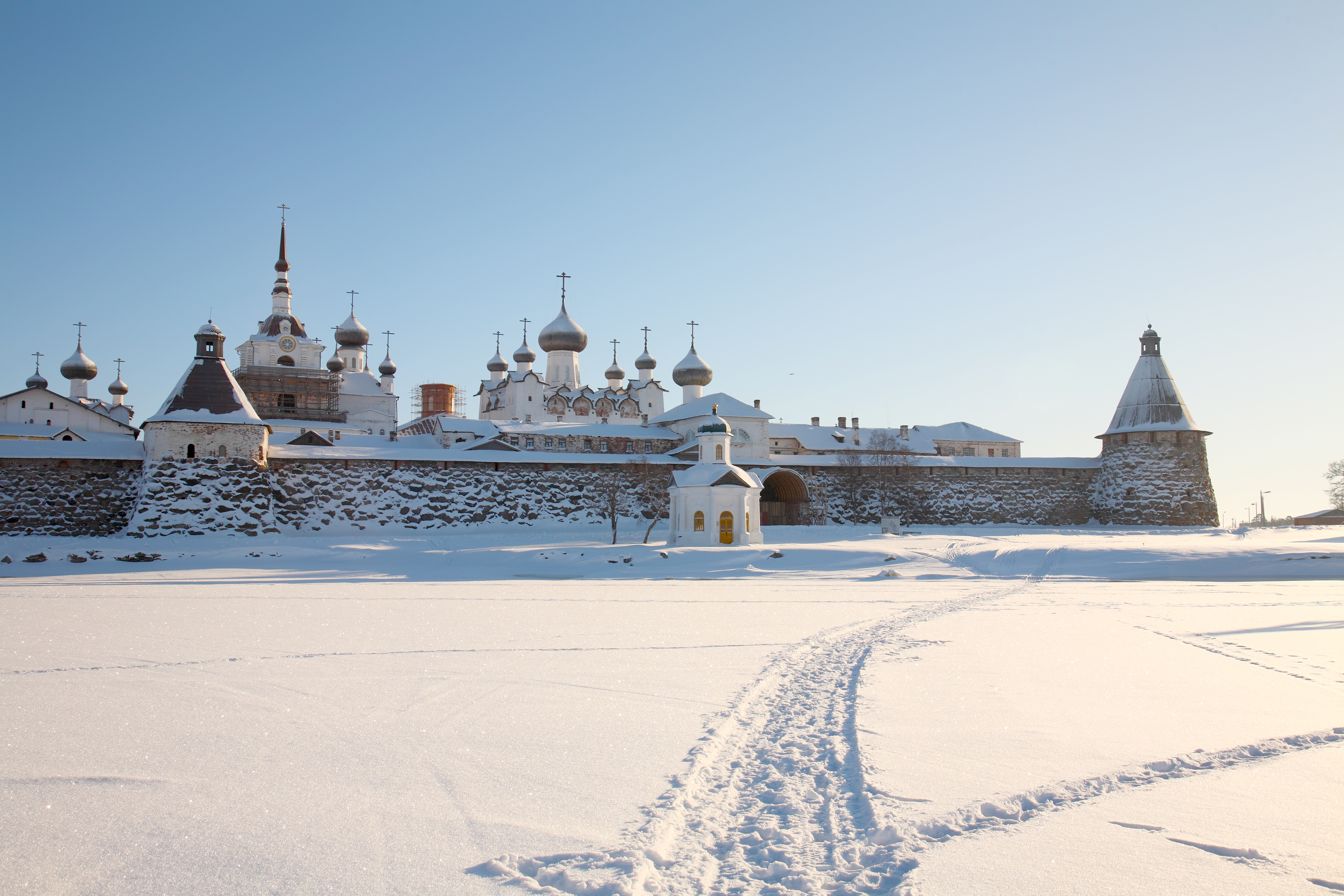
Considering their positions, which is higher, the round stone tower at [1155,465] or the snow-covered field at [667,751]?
the round stone tower at [1155,465]

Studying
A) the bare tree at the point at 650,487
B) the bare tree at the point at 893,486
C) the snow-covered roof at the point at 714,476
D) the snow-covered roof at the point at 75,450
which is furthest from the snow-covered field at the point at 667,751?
the bare tree at the point at 893,486

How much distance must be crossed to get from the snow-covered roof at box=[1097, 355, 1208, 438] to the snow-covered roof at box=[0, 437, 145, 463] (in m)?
27.2

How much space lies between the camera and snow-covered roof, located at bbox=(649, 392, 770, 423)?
2962 centimetres

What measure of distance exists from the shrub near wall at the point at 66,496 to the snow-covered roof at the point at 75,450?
11 cm

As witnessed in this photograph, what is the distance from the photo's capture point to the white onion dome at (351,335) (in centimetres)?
4328

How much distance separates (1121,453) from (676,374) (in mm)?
15502

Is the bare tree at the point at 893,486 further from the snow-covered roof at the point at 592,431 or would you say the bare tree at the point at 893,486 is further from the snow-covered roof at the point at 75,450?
the snow-covered roof at the point at 75,450

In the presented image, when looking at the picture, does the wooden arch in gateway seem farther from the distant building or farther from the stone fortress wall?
the distant building

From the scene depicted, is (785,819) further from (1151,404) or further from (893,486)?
(1151,404)

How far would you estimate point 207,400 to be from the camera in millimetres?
20766

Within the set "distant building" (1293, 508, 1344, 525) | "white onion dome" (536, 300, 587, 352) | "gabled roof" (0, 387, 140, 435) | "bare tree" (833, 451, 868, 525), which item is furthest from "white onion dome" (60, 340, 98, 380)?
"distant building" (1293, 508, 1344, 525)

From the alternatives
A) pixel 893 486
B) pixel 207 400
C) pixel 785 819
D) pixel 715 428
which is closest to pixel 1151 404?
pixel 893 486

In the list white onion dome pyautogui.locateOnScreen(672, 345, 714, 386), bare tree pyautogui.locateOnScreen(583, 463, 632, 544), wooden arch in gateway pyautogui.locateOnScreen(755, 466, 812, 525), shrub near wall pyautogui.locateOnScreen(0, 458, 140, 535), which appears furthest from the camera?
white onion dome pyautogui.locateOnScreen(672, 345, 714, 386)

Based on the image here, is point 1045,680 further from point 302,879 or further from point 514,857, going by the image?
point 302,879
